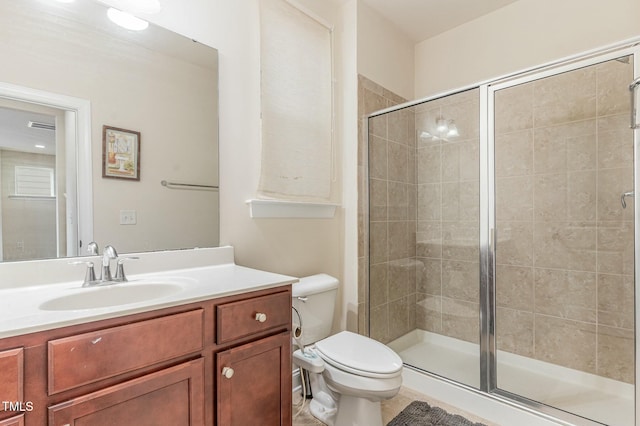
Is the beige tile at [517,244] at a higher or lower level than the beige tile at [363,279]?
higher

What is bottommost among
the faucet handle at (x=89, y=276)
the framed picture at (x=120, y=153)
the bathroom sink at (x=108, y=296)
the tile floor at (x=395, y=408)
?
the tile floor at (x=395, y=408)

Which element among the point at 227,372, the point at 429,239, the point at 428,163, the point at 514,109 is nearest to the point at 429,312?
the point at 429,239

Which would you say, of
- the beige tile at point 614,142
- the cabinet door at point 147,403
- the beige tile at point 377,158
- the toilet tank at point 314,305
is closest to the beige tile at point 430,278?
the beige tile at point 377,158

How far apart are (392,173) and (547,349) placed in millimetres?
1601

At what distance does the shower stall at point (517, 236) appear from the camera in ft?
6.24

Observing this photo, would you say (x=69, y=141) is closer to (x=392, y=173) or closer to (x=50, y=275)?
(x=50, y=275)

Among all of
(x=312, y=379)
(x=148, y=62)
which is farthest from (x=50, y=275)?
(x=312, y=379)

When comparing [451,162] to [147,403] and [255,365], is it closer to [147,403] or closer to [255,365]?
[255,365]

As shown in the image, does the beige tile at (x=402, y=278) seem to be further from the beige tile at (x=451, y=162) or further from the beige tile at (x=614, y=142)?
the beige tile at (x=614, y=142)

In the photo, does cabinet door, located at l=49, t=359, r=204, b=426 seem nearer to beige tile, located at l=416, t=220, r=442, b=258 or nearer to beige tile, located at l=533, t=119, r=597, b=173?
beige tile, located at l=416, t=220, r=442, b=258

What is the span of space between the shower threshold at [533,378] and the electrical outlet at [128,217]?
191cm

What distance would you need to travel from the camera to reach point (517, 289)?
2.31 m

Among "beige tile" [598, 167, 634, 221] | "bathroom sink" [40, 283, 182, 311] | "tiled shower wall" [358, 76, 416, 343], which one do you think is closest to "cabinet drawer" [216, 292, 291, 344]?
"bathroom sink" [40, 283, 182, 311]

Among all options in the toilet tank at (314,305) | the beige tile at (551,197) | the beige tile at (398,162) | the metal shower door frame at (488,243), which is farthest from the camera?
the beige tile at (398,162)
